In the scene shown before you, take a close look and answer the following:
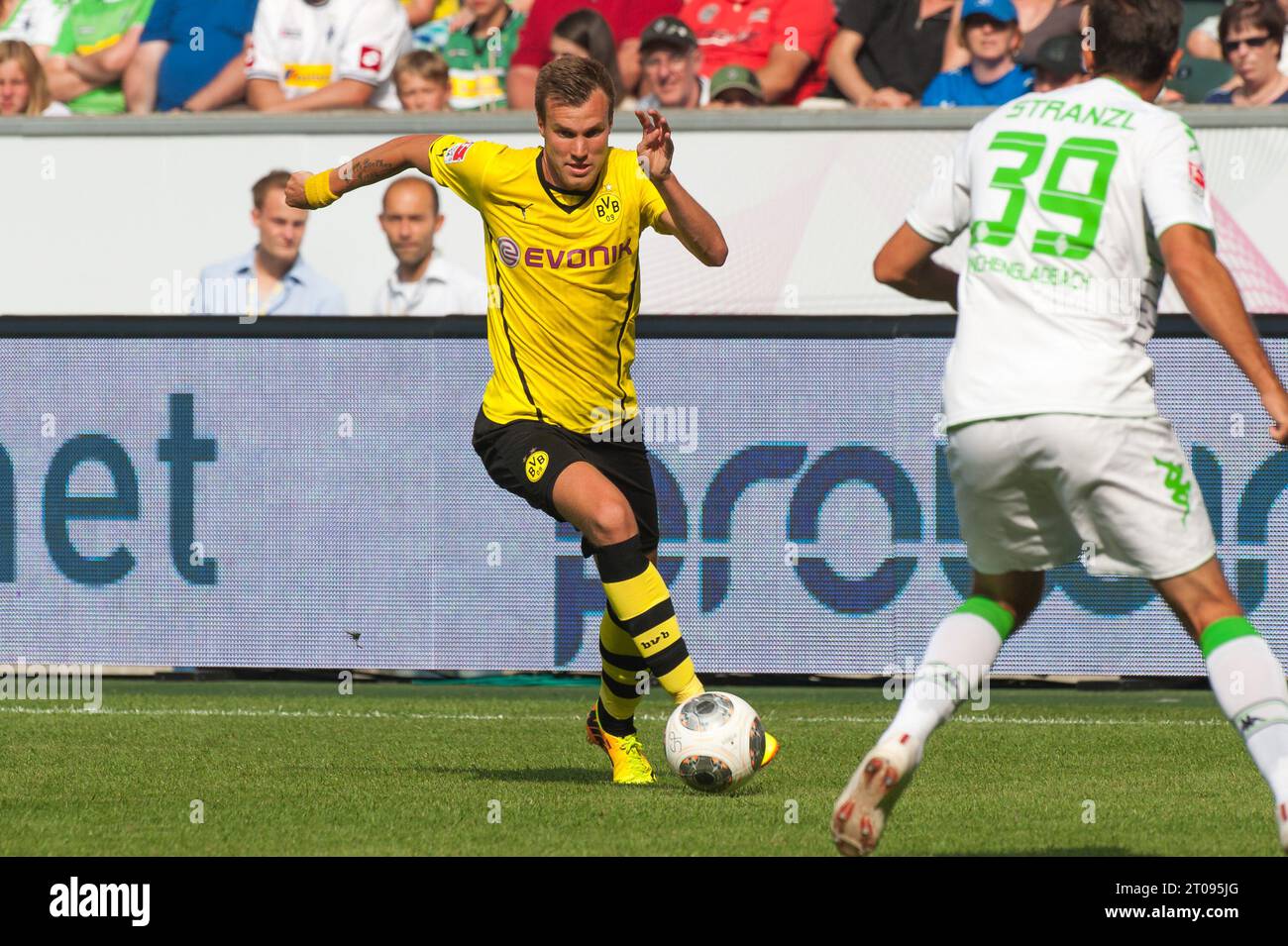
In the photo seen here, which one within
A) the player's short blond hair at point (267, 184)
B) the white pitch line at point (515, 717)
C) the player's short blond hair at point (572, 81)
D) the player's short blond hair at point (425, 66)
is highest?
the player's short blond hair at point (425, 66)

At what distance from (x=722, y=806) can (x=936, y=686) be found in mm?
1638

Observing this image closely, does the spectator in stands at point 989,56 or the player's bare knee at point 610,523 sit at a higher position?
the spectator in stands at point 989,56

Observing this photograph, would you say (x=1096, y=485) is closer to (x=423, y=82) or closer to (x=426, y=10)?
(x=423, y=82)

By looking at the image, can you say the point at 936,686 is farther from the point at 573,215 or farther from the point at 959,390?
the point at 573,215

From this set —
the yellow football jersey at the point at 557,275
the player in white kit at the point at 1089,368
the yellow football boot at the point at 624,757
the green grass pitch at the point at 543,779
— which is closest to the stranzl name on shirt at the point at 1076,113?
the player in white kit at the point at 1089,368

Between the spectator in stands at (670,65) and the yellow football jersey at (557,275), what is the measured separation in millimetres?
5066

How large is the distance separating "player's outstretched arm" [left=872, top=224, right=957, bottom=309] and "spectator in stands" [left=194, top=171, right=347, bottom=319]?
22.7ft

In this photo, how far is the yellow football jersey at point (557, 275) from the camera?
7.10 m

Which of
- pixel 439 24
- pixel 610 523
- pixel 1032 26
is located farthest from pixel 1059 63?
pixel 610 523

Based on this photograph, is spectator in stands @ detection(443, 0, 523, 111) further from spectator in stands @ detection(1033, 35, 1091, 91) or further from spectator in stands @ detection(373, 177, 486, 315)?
spectator in stands @ detection(1033, 35, 1091, 91)

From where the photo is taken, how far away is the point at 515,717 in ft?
30.4

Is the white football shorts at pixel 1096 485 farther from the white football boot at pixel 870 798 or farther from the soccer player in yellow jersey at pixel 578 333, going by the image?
the soccer player in yellow jersey at pixel 578 333

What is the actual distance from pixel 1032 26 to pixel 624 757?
6509 millimetres
